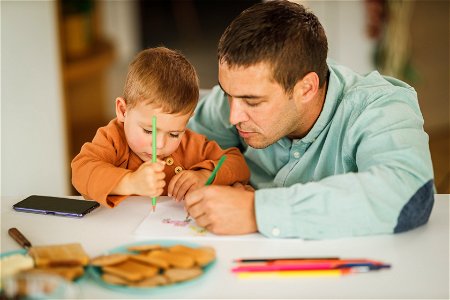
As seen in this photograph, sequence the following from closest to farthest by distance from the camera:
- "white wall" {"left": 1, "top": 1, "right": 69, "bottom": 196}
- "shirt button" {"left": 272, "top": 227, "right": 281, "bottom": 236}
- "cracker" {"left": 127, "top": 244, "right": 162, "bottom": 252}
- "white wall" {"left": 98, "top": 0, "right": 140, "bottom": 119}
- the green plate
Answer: the green plate < "cracker" {"left": 127, "top": 244, "right": 162, "bottom": 252} < "shirt button" {"left": 272, "top": 227, "right": 281, "bottom": 236} < "white wall" {"left": 1, "top": 1, "right": 69, "bottom": 196} < "white wall" {"left": 98, "top": 0, "right": 140, "bottom": 119}

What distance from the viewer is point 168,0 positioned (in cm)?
866

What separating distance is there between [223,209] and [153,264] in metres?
0.25

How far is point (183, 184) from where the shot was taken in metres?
1.67

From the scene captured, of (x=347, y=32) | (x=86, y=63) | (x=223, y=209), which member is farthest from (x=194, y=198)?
(x=86, y=63)

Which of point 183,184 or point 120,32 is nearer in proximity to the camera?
point 183,184

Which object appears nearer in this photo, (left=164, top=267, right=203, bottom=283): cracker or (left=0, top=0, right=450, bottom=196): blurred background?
(left=164, top=267, right=203, bottom=283): cracker

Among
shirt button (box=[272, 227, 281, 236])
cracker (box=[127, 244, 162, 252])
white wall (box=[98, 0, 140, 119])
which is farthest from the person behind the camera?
white wall (box=[98, 0, 140, 119])

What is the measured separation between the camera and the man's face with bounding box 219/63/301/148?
167 centimetres

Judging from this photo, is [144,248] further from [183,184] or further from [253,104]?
[253,104]

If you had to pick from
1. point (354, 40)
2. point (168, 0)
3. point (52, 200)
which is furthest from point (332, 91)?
point (168, 0)

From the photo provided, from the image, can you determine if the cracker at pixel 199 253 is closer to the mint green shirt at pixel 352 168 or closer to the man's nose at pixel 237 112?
the mint green shirt at pixel 352 168

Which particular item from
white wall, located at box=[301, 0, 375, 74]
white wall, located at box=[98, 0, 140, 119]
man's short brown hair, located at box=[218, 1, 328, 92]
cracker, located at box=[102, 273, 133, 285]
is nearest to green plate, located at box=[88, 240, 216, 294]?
cracker, located at box=[102, 273, 133, 285]

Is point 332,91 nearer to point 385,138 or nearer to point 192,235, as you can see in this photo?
point 385,138

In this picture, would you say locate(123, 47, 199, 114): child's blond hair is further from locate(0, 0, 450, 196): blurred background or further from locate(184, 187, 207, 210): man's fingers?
locate(0, 0, 450, 196): blurred background
